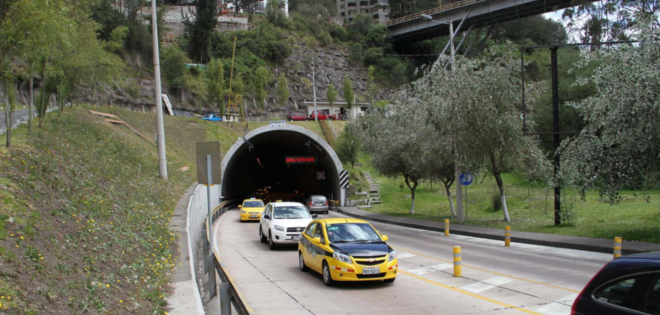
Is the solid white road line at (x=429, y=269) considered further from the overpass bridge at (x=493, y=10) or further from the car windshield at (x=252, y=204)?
the overpass bridge at (x=493, y=10)

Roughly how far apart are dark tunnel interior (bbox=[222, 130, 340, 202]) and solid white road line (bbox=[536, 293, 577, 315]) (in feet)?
110

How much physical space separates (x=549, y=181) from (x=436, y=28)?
7141cm

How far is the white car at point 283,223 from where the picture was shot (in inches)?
720

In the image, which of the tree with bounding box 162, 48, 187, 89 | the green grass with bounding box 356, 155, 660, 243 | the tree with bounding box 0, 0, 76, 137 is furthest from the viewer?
the tree with bounding box 162, 48, 187, 89

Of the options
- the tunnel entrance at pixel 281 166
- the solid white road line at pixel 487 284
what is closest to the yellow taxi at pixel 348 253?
the solid white road line at pixel 487 284

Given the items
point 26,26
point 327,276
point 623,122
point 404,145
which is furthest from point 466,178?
point 26,26

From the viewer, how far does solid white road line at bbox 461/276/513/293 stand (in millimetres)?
11076

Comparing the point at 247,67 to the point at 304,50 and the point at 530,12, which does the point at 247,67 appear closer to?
the point at 304,50

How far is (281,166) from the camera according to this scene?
2655 inches

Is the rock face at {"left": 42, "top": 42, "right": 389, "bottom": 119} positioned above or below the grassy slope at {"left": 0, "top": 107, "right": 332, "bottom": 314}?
above

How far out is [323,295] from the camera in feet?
A: 35.7

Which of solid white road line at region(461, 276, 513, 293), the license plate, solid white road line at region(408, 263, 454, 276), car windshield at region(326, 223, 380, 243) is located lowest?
solid white road line at region(408, 263, 454, 276)

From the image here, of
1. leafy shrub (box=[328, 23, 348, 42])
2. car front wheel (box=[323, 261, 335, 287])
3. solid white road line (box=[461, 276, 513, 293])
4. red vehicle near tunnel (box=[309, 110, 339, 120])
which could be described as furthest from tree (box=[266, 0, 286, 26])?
solid white road line (box=[461, 276, 513, 293])

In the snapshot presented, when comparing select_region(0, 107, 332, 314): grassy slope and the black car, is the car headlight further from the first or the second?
the black car
